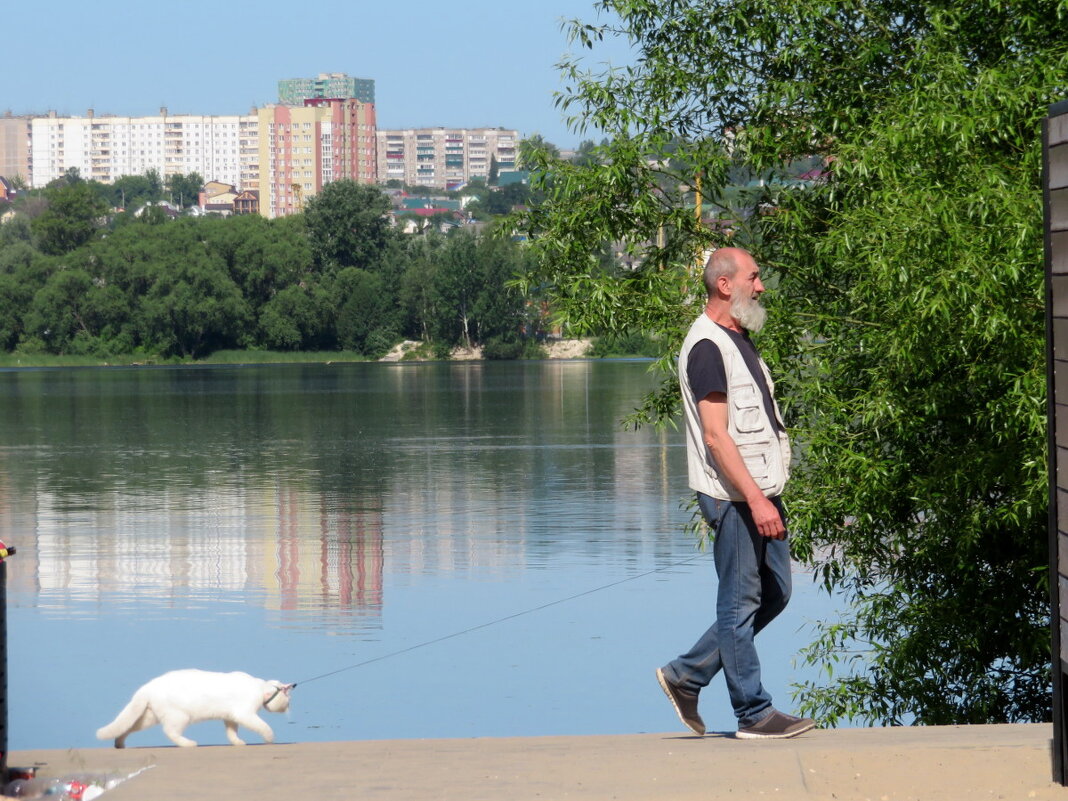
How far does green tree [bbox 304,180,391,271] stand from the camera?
104 m

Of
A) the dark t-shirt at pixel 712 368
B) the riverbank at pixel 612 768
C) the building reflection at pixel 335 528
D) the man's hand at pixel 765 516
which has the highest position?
the dark t-shirt at pixel 712 368

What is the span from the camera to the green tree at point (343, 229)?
10406cm

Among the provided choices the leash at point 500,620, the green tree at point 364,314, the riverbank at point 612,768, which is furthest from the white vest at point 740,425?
the green tree at point 364,314

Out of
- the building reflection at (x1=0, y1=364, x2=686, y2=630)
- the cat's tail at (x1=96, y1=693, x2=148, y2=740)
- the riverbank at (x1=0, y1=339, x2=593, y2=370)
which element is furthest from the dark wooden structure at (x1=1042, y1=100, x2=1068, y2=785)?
the riverbank at (x1=0, y1=339, x2=593, y2=370)

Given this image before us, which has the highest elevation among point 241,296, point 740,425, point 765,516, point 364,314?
point 241,296

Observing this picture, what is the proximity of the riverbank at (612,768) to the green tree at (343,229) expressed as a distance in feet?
326

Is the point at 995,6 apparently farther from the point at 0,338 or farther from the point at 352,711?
the point at 0,338

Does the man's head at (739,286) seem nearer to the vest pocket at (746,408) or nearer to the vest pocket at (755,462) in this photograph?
the vest pocket at (746,408)

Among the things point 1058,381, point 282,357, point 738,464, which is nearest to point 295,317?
point 282,357

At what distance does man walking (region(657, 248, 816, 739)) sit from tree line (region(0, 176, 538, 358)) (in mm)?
82884

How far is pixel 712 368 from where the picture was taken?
16.3ft

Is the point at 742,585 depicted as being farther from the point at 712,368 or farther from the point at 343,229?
the point at 343,229

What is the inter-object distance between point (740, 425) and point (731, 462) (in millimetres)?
150

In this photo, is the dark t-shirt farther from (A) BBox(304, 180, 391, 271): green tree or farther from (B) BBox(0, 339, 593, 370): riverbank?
(A) BBox(304, 180, 391, 271): green tree
